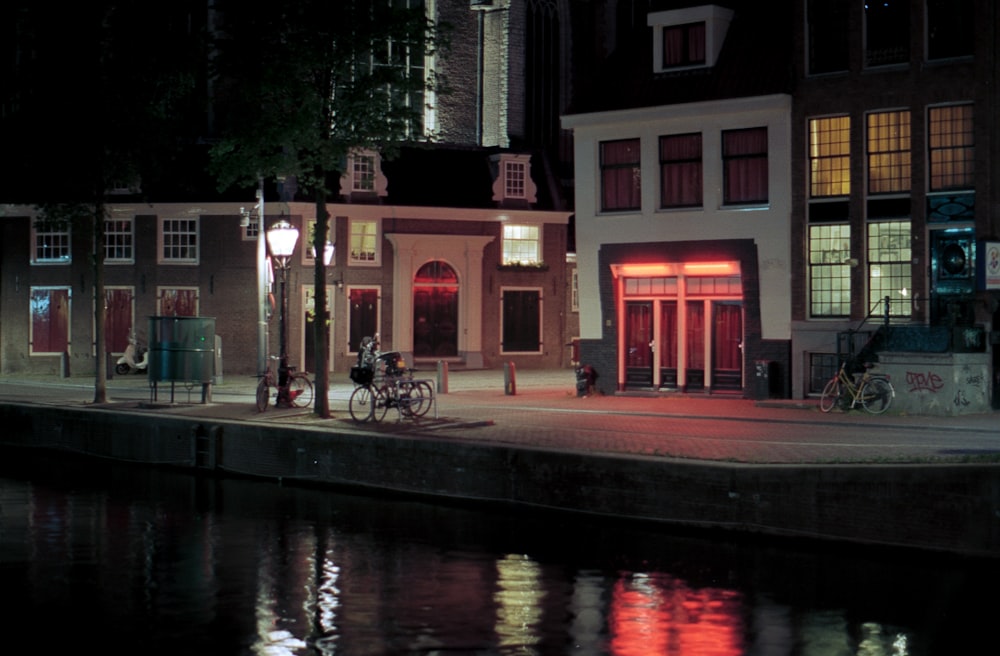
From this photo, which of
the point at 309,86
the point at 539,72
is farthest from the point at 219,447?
the point at 539,72

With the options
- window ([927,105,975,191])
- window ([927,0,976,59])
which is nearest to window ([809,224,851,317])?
window ([927,105,975,191])

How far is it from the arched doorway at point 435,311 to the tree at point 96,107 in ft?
57.2

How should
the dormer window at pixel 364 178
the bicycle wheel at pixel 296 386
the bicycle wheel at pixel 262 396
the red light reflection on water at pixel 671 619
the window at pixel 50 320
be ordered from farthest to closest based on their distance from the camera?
1. the dormer window at pixel 364 178
2. the window at pixel 50 320
3. the bicycle wheel at pixel 296 386
4. the bicycle wheel at pixel 262 396
5. the red light reflection on water at pixel 671 619

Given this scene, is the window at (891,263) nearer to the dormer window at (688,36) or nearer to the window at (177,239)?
the dormer window at (688,36)

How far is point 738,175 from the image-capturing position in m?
32.5

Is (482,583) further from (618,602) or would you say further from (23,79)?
(23,79)

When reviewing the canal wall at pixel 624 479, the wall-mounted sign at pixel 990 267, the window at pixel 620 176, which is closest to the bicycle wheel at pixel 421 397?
the canal wall at pixel 624 479

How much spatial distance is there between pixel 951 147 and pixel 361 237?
2404 centimetres

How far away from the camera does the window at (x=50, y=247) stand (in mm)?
48156

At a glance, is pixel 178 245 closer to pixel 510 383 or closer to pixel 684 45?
pixel 510 383

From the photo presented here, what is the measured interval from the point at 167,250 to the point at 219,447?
23.1 metres

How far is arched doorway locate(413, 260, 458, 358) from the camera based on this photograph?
161 feet

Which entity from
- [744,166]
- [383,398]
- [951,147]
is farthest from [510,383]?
[951,147]

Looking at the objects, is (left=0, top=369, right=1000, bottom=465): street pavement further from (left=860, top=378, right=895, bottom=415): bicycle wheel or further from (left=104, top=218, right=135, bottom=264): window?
(left=104, top=218, right=135, bottom=264): window
